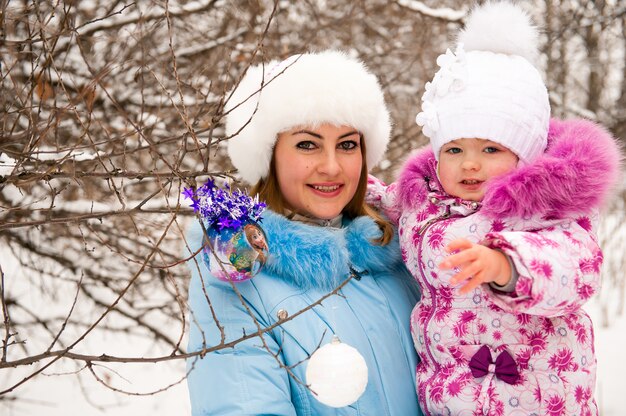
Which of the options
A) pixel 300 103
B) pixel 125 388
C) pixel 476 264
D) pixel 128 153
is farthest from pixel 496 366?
pixel 125 388

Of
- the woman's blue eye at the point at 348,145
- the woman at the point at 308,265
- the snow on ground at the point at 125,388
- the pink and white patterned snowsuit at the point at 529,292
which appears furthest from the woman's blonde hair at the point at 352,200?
the snow on ground at the point at 125,388

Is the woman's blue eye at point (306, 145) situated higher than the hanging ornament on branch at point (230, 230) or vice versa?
the woman's blue eye at point (306, 145)

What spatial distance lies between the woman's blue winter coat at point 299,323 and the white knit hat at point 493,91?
0.52m

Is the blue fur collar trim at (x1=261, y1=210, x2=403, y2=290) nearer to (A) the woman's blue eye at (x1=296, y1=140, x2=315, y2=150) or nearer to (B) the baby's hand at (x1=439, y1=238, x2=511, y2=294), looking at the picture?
(A) the woman's blue eye at (x1=296, y1=140, x2=315, y2=150)

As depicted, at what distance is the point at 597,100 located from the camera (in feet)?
36.7

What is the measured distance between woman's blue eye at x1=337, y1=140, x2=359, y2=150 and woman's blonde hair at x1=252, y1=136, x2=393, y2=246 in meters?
0.12

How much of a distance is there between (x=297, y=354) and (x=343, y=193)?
68 cm

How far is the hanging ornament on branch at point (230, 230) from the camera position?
187cm

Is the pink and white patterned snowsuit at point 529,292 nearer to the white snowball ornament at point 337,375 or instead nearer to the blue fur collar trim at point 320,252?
the blue fur collar trim at point 320,252

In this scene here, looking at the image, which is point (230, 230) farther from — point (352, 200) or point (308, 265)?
point (352, 200)

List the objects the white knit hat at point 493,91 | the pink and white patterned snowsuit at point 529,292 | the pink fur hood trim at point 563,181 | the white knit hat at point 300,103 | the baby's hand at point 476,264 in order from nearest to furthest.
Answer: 1. the baby's hand at point 476,264
2. the pink and white patterned snowsuit at point 529,292
3. the pink fur hood trim at point 563,181
4. the white knit hat at point 493,91
5. the white knit hat at point 300,103

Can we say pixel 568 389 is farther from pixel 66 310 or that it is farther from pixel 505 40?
pixel 66 310

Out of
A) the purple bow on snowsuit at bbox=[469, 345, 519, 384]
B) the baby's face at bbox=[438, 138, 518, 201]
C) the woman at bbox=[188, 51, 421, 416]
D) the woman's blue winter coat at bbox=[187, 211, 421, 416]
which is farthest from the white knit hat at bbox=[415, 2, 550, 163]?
the purple bow on snowsuit at bbox=[469, 345, 519, 384]

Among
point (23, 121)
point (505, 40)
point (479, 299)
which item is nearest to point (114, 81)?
point (23, 121)
